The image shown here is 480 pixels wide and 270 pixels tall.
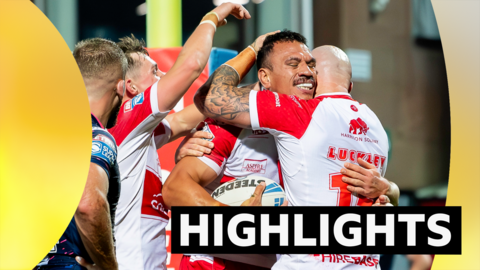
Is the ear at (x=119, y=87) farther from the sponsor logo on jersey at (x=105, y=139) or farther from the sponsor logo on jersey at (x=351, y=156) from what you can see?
the sponsor logo on jersey at (x=351, y=156)

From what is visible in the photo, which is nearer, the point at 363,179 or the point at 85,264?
the point at 85,264

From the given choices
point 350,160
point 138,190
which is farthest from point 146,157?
point 350,160

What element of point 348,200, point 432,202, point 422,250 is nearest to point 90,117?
point 348,200

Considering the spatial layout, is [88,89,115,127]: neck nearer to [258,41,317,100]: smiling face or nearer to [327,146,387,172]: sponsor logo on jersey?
[258,41,317,100]: smiling face

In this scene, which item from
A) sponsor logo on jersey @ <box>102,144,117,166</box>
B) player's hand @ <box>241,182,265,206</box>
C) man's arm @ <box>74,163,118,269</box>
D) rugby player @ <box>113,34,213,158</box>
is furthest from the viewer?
rugby player @ <box>113,34,213,158</box>

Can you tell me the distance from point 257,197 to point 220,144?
1.57ft

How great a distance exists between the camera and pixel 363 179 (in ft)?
8.62

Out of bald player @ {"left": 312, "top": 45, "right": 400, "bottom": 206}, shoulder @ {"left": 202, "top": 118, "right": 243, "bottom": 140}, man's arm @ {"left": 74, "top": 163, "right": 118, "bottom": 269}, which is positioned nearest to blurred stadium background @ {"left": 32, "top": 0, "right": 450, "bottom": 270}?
bald player @ {"left": 312, "top": 45, "right": 400, "bottom": 206}

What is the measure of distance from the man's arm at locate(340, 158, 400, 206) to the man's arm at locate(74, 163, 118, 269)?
1424 mm

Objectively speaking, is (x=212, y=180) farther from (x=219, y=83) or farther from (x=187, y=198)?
(x=219, y=83)

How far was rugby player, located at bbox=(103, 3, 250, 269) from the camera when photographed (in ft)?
8.61

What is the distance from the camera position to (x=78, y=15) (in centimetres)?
741

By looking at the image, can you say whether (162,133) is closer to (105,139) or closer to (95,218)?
(105,139)

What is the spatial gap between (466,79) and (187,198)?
3.04 meters
